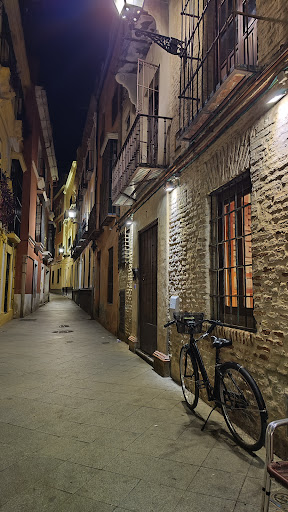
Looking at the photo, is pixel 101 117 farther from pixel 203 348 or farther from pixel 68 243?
pixel 68 243

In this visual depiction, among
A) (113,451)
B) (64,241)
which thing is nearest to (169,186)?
(113,451)

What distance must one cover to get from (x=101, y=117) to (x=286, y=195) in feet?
51.9

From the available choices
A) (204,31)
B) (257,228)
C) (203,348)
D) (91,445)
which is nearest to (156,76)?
(204,31)

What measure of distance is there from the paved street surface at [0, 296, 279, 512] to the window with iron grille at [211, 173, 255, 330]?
1.37 m

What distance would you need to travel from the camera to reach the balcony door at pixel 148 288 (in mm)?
7383

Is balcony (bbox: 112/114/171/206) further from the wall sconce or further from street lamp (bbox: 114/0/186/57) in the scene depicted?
the wall sconce

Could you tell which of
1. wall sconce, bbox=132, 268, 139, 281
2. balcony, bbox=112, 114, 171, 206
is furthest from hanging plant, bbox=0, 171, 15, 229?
wall sconce, bbox=132, 268, 139, 281

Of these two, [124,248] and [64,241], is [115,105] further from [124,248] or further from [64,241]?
[64,241]

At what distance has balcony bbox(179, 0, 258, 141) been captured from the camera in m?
3.85

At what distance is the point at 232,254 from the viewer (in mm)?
4578

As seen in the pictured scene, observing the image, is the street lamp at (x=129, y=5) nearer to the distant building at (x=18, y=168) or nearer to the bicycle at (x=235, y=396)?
the distant building at (x=18, y=168)

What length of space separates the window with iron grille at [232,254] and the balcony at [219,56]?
104 centimetres

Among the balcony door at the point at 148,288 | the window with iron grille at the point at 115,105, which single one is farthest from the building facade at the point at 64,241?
the balcony door at the point at 148,288

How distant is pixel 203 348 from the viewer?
4.83 m
